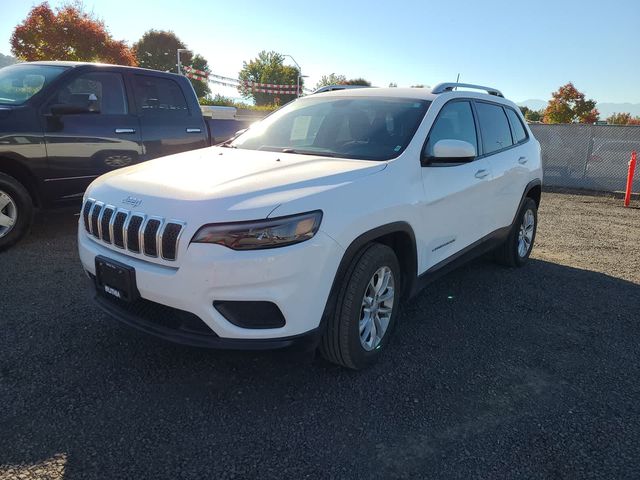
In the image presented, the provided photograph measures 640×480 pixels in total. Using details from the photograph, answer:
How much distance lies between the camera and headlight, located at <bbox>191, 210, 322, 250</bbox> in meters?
2.31

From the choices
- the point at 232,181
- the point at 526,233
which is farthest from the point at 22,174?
the point at 526,233

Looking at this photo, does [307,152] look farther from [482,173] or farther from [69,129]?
[69,129]

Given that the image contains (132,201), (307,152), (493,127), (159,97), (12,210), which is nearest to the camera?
(132,201)

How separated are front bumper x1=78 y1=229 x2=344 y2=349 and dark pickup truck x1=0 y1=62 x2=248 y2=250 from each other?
10.3 ft

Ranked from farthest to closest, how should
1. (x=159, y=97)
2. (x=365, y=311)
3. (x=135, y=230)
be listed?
(x=159, y=97) → (x=365, y=311) → (x=135, y=230)

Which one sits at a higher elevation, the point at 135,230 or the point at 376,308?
the point at 135,230

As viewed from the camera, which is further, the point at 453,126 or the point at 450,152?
the point at 453,126

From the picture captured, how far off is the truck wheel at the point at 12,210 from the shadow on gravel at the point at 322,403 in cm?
123

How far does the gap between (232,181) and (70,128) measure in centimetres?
336

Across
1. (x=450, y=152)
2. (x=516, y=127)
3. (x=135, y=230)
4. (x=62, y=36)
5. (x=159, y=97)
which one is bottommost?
(x=135, y=230)

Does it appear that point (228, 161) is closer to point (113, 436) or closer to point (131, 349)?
point (131, 349)

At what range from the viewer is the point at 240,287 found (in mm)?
2305

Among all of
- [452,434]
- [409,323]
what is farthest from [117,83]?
[452,434]

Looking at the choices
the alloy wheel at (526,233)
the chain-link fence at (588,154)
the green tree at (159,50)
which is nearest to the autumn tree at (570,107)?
the chain-link fence at (588,154)
